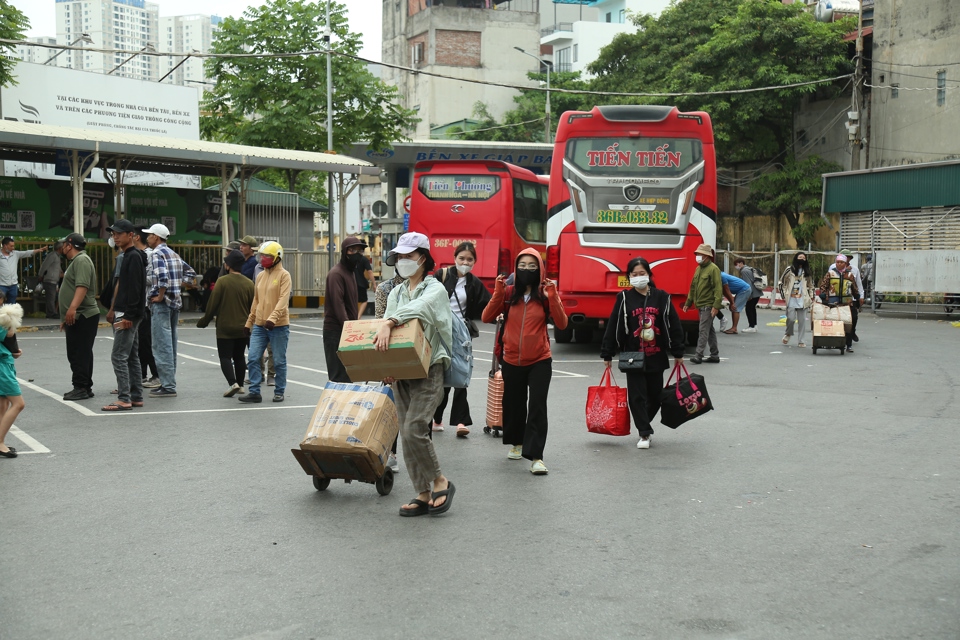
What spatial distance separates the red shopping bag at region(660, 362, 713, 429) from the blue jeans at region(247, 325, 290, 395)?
4176 millimetres

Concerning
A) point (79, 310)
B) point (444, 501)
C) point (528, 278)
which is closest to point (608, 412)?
point (528, 278)

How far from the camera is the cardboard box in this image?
607 centimetres

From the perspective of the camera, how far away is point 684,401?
8852 millimetres

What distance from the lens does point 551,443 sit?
351 inches

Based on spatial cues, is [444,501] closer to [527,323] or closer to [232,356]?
[527,323]

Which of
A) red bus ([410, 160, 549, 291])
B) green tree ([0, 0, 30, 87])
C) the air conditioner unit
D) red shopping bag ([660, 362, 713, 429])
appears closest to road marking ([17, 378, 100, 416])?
red shopping bag ([660, 362, 713, 429])

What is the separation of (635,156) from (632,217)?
3.23 feet

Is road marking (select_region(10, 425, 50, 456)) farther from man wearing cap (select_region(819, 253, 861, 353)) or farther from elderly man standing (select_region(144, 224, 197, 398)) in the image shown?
man wearing cap (select_region(819, 253, 861, 353))

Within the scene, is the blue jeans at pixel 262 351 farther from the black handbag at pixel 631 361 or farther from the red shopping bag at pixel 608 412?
the black handbag at pixel 631 361

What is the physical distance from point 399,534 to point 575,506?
4.11ft

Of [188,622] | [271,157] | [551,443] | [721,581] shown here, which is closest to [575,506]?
[721,581]

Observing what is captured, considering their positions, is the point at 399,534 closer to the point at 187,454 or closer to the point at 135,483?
the point at 135,483

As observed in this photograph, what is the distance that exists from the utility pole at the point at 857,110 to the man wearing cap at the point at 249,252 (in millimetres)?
27559

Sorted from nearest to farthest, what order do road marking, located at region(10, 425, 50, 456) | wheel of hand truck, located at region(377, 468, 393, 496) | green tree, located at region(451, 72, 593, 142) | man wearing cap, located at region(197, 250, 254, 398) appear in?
wheel of hand truck, located at region(377, 468, 393, 496), road marking, located at region(10, 425, 50, 456), man wearing cap, located at region(197, 250, 254, 398), green tree, located at region(451, 72, 593, 142)
